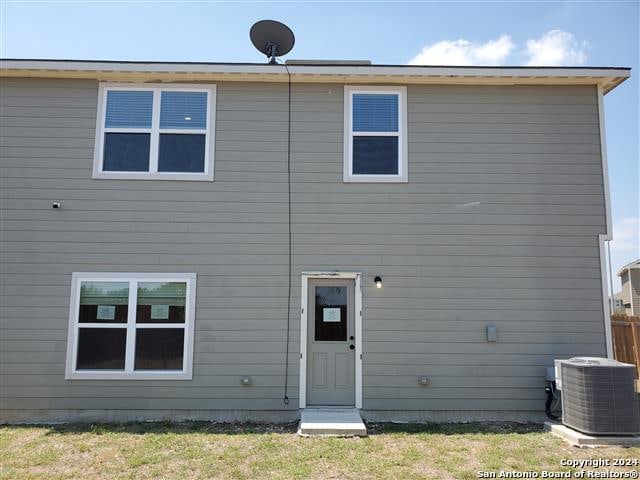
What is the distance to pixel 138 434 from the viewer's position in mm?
5867

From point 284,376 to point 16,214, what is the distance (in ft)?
15.6

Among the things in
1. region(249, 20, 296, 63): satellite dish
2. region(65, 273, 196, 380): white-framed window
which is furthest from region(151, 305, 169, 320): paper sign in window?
region(249, 20, 296, 63): satellite dish

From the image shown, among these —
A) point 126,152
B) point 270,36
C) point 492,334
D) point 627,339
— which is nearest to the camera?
point 492,334

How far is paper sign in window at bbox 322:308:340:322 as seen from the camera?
22.6 ft

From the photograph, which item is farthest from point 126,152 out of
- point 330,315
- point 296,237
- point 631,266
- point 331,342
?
point 631,266

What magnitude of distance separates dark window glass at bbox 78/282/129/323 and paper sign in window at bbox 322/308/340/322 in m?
2.96

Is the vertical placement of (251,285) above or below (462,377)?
above

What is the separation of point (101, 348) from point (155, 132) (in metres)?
3.39

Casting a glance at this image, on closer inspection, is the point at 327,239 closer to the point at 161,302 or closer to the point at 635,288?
the point at 161,302

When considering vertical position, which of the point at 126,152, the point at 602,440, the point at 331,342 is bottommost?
the point at 602,440

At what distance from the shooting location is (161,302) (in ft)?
22.1

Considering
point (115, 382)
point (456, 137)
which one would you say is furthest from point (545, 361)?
point (115, 382)

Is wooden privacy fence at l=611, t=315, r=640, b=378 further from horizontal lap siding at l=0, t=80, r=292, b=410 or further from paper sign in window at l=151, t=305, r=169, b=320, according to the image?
paper sign in window at l=151, t=305, r=169, b=320

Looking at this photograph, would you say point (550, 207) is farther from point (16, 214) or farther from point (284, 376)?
point (16, 214)
